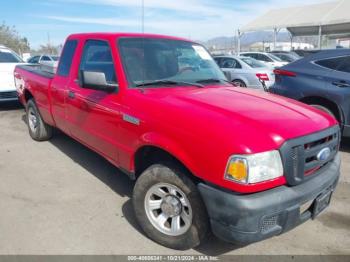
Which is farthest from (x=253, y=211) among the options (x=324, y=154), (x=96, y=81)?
(x=96, y=81)

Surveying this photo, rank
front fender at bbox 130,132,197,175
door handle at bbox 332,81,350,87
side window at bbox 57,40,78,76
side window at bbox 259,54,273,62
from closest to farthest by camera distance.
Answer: front fender at bbox 130,132,197,175
side window at bbox 57,40,78,76
door handle at bbox 332,81,350,87
side window at bbox 259,54,273,62

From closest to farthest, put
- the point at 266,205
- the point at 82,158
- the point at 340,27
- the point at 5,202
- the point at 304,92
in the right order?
the point at 266,205 < the point at 5,202 < the point at 82,158 < the point at 304,92 < the point at 340,27

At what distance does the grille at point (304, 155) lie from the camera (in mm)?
2488

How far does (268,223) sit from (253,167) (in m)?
0.43

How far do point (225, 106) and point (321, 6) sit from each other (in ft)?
103

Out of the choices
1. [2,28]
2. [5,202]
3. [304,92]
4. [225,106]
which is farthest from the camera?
[2,28]

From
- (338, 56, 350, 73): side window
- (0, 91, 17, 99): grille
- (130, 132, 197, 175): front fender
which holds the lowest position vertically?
(0, 91, 17, 99): grille

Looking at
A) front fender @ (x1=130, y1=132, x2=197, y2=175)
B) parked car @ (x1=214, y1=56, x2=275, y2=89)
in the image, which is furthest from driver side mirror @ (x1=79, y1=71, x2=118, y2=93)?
parked car @ (x1=214, y1=56, x2=275, y2=89)

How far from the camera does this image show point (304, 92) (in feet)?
19.5

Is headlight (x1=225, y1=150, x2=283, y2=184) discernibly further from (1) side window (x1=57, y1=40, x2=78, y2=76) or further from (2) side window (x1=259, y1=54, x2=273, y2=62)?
(2) side window (x1=259, y1=54, x2=273, y2=62)

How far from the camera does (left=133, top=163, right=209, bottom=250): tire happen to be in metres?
2.72

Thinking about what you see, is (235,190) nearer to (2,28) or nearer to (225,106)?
(225,106)

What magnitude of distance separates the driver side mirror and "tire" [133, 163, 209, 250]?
0.93 meters

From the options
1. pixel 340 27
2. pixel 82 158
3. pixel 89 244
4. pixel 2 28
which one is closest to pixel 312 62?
pixel 82 158
